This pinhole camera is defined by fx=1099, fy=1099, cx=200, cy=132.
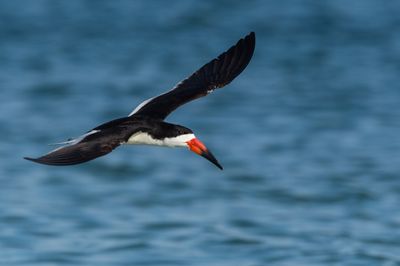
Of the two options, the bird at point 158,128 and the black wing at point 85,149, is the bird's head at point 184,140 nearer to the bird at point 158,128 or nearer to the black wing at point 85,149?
the bird at point 158,128

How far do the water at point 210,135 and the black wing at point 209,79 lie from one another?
160 centimetres

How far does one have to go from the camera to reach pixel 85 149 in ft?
25.1

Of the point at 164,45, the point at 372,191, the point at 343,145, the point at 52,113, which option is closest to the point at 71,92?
the point at 52,113

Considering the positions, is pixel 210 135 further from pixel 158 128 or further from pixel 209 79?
pixel 158 128

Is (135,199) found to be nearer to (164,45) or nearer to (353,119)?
(353,119)

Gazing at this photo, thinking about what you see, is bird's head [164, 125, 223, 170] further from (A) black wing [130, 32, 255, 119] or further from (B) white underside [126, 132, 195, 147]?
(A) black wing [130, 32, 255, 119]

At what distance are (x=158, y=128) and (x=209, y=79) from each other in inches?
51.8

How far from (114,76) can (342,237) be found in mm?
6935

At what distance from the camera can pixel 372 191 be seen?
12.3 metres

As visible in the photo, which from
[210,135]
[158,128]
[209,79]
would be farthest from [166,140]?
[210,135]

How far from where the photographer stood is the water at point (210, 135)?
10711 mm

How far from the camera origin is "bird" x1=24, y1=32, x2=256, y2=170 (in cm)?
755

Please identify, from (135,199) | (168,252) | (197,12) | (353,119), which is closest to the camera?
(168,252)

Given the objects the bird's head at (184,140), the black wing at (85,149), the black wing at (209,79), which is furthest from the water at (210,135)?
the black wing at (85,149)
